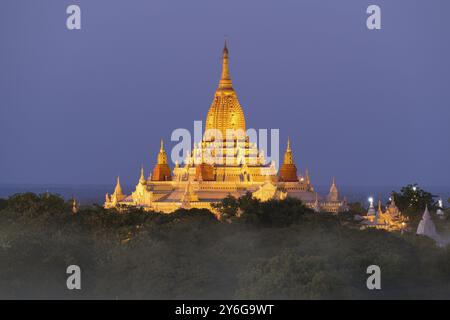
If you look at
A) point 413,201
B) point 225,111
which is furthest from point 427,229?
point 225,111

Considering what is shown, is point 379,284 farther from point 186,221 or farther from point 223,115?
point 223,115

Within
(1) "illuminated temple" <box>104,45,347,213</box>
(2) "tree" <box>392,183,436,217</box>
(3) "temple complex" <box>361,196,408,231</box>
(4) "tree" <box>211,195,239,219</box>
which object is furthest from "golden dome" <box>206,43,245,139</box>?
(4) "tree" <box>211,195,239,219</box>

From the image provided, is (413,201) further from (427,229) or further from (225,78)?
(427,229)

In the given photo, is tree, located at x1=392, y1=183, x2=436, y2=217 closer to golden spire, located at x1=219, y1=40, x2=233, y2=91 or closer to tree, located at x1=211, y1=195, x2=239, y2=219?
golden spire, located at x1=219, y1=40, x2=233, y2=91

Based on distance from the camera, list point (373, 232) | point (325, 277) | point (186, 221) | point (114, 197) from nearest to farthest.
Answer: point (325, 277) < point (373, 232) < point (186, 221) < point (114, 197)

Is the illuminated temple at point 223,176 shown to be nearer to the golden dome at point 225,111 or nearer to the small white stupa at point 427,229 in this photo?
the golden dome at point 225,111

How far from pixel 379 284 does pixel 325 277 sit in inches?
189

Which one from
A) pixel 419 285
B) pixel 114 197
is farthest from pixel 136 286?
pixel 114 197

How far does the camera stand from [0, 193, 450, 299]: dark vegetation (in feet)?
145

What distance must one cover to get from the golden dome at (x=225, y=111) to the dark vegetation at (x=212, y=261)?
35.8 meters

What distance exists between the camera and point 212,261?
161 feet

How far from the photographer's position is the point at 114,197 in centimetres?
9225

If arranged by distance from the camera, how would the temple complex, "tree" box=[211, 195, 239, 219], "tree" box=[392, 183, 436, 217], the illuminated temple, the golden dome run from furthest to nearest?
1. the golden dome
2. "tree" box=[392, 183, 436, 217]
3. the illuminated temple
4. the temple complex
5. "tree" box=[211, 195, 239, 219]

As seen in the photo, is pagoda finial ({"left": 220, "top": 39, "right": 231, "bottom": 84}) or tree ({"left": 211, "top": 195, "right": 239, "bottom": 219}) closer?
tree ({"left": 211, "top": 195, "right": 239, "bottom": 219})
